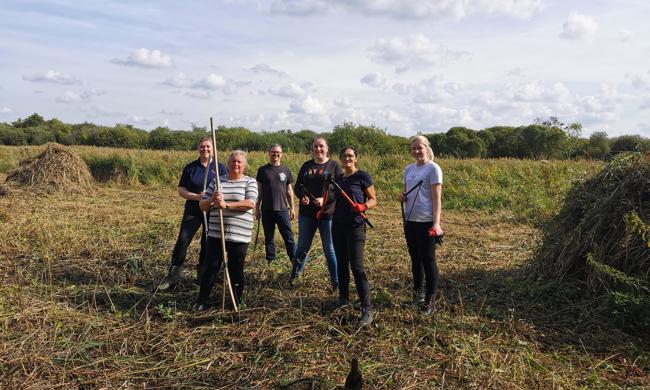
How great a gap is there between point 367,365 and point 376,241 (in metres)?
4.32

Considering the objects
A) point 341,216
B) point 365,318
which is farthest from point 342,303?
point 341,216

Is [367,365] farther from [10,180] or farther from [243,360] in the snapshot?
[10,180]

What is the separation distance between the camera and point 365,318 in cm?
438

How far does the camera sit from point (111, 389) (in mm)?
3475

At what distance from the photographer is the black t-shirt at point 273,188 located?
5.86 meters

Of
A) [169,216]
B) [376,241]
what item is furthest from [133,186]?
[376,241]

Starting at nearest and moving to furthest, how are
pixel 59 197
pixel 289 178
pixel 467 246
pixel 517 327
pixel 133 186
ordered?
pixel 517 327 < pixel 289 178 < pixel 467 246 < pixel 59 197 < pixel 133 186

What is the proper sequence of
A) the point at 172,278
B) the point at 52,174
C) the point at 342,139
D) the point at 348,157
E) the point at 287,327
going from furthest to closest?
the point at 342,139 → the point at 52,174 → the point at 172,278 → the point at 348,157 → the point at 287,327

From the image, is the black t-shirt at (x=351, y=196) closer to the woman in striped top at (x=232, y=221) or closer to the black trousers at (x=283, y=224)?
the woman in striped top at (x=232, y=221)

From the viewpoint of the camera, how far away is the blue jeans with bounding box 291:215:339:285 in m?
5.25

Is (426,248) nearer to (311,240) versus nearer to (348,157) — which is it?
(348,157)

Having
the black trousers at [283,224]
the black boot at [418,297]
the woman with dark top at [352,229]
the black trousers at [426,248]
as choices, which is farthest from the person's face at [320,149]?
the black boot at [418,297]

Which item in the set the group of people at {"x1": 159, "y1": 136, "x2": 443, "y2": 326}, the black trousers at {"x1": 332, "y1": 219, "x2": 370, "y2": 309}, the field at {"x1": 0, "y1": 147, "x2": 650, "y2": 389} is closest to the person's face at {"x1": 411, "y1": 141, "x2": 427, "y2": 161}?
the group of people at {"x1": 159, "y1": 136, "x2": 443, "y2": 326}

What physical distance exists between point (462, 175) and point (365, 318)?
11052 millimetres
